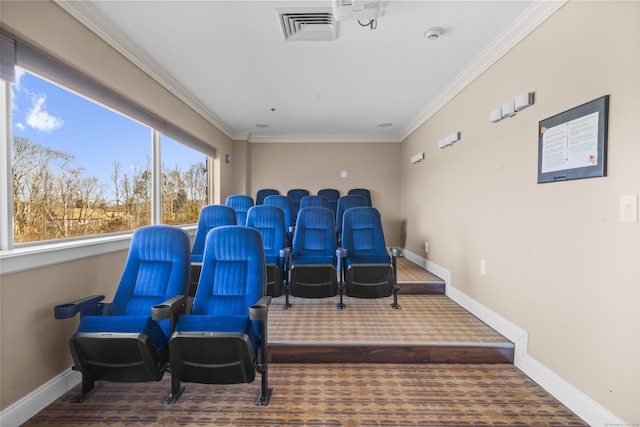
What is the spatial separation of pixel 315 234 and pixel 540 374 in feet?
7.46

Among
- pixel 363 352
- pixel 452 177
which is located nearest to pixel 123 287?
pixel 363 352

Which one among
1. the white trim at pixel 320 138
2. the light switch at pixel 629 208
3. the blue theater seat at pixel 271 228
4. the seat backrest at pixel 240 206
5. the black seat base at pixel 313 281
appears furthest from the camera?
the white trim at pixel 320 138

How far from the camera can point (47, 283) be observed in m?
1.91

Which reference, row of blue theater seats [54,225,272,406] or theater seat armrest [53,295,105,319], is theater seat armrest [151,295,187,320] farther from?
theater seat armrest [53,295,105,319]

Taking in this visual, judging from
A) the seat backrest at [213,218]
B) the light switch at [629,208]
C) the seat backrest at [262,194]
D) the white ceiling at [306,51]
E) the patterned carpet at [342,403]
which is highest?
the white ceiling at [306,51]

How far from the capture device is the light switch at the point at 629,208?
4.92 feet

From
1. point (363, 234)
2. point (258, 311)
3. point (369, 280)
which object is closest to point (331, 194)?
point (363, 234)

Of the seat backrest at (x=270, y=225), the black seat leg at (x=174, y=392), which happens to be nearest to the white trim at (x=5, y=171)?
the black seat leg at (x=174, y=392)

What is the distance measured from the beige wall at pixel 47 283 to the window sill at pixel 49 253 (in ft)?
0.15

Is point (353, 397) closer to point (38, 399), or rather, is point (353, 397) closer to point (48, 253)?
point (38, 399)

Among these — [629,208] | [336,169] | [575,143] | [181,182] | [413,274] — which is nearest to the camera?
[629,208]

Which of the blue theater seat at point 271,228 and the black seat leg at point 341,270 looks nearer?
the black seat leg at point 341,270

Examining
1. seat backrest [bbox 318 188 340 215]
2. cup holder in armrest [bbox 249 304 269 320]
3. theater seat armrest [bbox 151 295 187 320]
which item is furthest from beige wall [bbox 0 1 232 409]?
seat backrest [bbox 318 188 340 215]

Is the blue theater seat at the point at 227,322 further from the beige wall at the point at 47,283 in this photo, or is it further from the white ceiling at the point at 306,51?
the white ceiling at the point at 306,51
